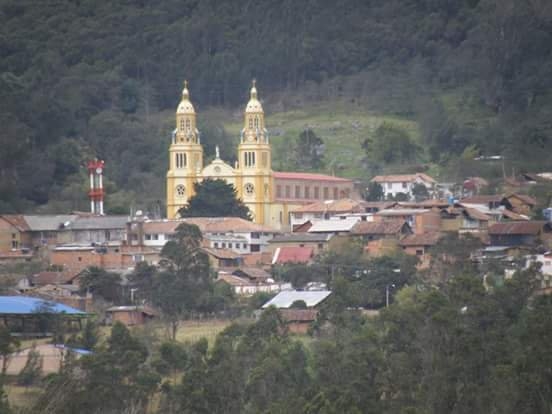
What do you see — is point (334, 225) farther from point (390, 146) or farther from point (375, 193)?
→ point (390, 146)

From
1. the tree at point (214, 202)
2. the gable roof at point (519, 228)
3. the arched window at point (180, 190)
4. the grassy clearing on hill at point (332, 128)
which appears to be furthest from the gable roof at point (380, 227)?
the grassy clearing on hill at point (332, 128)

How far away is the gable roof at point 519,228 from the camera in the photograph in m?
77.2

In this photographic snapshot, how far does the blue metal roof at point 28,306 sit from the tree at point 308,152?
3587 cm

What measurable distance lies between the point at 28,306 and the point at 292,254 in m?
16.2

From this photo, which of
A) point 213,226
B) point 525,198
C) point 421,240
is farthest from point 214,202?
point 421,240

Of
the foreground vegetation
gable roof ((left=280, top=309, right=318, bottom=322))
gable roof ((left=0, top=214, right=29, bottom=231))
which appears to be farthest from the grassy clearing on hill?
the foreground vegetation

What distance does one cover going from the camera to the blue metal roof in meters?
63.9

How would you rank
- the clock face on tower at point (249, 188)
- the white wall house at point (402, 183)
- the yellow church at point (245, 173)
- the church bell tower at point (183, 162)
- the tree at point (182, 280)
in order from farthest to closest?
the white wall house at point (402, 183)
the church bell tower at point (183, 162)
the clock face on tower at point (249, 188)
the yellow church at point (245, 173)
the tree at point (182, 280)

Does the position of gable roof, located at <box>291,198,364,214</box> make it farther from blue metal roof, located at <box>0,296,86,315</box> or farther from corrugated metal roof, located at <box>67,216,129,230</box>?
blue metal roof, located at <box>0,296,86,315</box>

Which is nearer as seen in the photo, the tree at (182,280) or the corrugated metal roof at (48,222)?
the tree at (182,280)

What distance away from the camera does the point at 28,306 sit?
64.4 m

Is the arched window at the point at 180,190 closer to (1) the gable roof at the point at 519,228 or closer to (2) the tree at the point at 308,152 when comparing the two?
(2) the tree at the point at 308,152

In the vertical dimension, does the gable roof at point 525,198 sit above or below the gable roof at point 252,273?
above

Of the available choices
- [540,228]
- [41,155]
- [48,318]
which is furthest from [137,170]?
[48,318]
